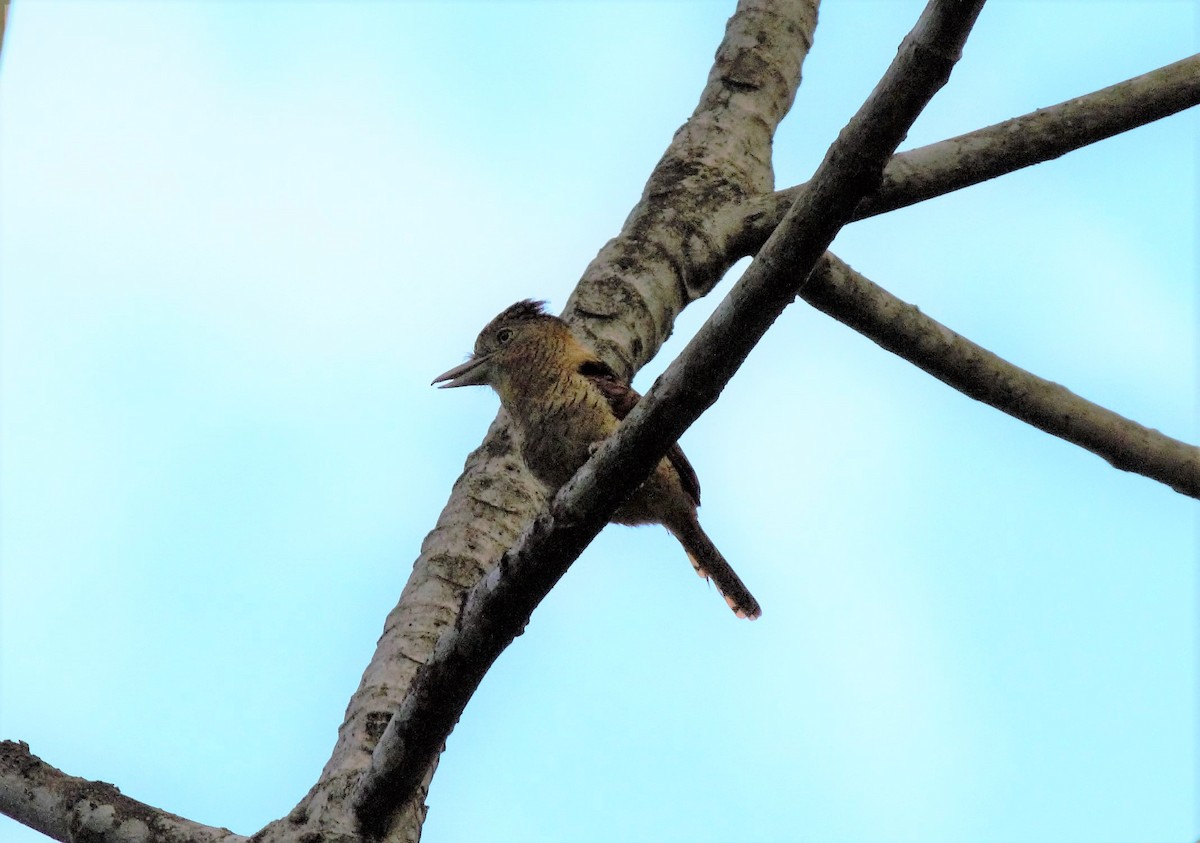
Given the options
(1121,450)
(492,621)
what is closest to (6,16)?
(492,621)

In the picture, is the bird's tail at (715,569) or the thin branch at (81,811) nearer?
the thin branch at (81,811)

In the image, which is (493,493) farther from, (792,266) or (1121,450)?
(1121,450)

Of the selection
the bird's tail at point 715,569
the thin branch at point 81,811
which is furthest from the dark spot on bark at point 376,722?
the bird's tail at point 715,569

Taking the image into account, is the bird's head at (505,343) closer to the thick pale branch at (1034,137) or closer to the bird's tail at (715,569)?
the bird's tail at (715,569)

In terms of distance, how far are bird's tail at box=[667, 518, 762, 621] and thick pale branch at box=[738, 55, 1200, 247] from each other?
5.07ft

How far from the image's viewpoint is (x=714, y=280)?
503cm

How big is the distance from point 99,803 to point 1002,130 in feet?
10.9

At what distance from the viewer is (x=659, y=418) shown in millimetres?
2875

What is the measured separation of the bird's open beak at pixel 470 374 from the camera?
5488 millimetres

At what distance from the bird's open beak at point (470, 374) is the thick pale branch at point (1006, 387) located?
1.65m

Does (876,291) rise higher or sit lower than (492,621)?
higher

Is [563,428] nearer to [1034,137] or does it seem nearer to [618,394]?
[618,394]

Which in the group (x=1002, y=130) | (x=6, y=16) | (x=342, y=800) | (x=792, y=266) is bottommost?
(x=342, y=800)

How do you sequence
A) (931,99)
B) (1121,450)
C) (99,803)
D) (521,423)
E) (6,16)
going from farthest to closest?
(521,423), (1121,450), (99,803), (931,99), (6,16)
